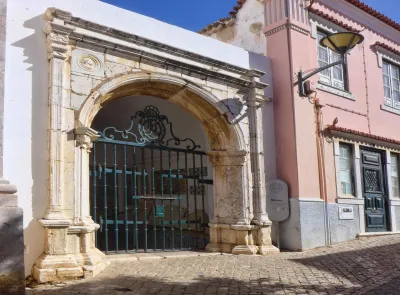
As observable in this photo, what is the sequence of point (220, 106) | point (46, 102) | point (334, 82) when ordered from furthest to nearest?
point (334, 82) < point (220, 106) < point (46, 102)

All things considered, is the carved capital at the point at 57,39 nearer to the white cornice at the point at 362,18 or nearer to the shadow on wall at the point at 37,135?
the shadow on wall at the point at 37,135

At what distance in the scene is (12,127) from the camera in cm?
534

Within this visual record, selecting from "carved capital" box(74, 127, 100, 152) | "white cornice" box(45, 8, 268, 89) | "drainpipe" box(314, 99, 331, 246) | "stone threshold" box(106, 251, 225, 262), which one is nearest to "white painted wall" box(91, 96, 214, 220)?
"white cornice" box(45, 8, 268, 89)

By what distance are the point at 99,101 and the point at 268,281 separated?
3.25 m

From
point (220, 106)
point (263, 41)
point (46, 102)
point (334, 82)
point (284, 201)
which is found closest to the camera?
point (46, 102)

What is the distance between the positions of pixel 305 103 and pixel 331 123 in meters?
1.01

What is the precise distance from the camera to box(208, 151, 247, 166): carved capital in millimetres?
7637

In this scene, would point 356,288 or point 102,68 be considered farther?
point 102,68

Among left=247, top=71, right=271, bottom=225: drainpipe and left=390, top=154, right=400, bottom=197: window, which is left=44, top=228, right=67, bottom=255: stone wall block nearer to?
left=247, top=71, right=271, bottom=225: drainpipe

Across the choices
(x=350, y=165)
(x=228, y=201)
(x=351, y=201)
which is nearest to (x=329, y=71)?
(x=350, y=165)

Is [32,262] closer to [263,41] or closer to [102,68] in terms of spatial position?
[102,68]

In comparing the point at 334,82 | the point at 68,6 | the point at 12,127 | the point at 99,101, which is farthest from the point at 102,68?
the point at 334,82

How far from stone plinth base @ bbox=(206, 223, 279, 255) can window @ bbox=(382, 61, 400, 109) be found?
5.88 meters

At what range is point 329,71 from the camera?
9.73 meters
